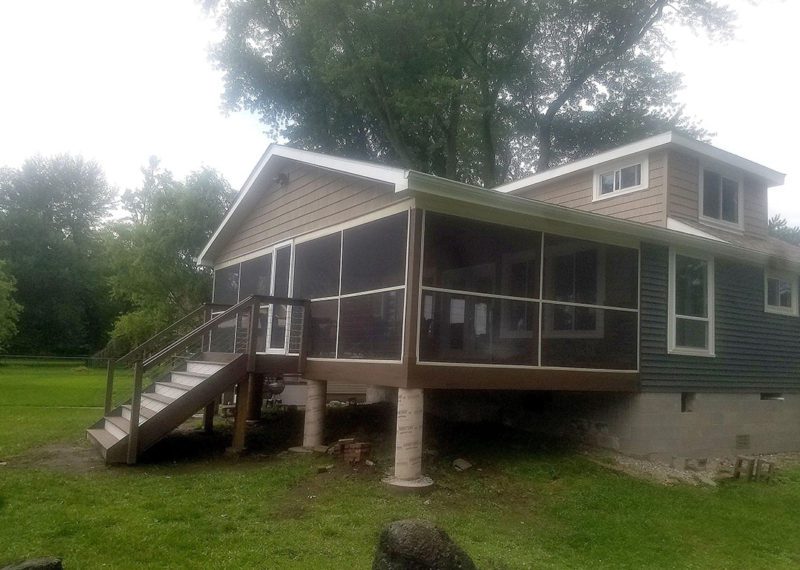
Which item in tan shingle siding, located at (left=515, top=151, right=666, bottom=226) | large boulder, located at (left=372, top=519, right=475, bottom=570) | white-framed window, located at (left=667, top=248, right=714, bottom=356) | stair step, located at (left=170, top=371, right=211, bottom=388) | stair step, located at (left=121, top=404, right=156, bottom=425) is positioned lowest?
large boulder, located at (left=372, top=519, right=475, bottom=570)

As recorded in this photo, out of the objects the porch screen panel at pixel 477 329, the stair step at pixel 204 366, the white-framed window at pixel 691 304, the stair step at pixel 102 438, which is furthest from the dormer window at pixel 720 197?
the stair step at pixel 102 438

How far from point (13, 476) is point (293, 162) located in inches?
245

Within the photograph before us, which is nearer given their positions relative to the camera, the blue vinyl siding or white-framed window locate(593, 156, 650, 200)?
the blue vinyl siding

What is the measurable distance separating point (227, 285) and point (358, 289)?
603cm

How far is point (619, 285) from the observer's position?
9664mm

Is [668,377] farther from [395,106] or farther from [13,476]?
[395,106]

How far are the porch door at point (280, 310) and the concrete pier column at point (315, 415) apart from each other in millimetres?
1300

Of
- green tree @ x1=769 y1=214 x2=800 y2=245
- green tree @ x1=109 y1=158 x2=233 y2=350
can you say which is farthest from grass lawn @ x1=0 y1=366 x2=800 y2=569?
green tree @ x1=769 y1=214 x2=800 y2=245

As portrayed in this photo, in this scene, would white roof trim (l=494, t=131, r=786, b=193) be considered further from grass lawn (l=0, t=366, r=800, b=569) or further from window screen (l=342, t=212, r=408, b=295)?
grass lawn (l=0, t=366, r=800, b=569)

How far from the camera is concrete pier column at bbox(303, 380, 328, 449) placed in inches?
372

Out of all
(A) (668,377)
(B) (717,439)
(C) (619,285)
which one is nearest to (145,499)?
(C) (619,285)

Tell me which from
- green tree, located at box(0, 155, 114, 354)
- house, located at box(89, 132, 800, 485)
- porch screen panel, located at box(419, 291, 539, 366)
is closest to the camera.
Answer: porch screen panel, located at box(419, 291, 539, 366)

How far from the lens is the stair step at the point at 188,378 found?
30.5 ft

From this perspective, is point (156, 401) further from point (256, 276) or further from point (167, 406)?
point (256, 276)
